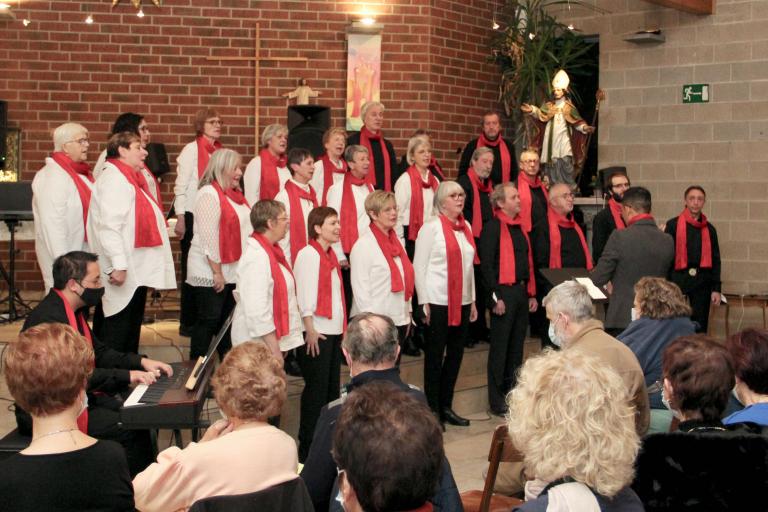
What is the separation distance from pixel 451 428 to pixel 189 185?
247 centimetres

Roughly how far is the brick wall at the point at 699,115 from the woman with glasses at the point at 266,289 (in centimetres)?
575

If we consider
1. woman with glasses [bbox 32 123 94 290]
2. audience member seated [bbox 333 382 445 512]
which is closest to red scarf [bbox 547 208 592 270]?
woman with glasses [bbox 32 123 94 290]

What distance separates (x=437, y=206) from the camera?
7.11 metres

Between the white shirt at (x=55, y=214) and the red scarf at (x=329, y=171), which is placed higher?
the red scarf at (x=329, y=171)

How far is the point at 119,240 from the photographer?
5.86 m

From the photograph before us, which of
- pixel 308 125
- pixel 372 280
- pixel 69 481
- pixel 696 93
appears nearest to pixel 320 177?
pixel 308 125

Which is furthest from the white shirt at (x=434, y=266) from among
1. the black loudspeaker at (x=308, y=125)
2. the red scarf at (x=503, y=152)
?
the black loudspeaker at (x=308, y=125)

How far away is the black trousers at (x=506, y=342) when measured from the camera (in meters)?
7.34

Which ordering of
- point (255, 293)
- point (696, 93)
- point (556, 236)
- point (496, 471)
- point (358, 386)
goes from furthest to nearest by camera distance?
point (696, 93), point (556, 236), point (255, 293), point (496, 471), point (358, 386)

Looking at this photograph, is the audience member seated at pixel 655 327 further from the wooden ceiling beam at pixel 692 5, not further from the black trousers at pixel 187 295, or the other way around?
the wooden ceiling beam at pixel 692 5

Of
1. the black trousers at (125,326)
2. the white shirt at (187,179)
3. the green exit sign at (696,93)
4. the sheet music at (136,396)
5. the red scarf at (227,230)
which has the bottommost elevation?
the sheet music at (136,396)

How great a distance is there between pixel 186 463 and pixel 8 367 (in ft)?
1.80

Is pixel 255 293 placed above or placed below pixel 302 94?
below

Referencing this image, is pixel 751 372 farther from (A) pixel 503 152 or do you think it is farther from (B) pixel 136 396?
(A) pixel 503 152
